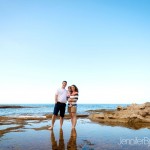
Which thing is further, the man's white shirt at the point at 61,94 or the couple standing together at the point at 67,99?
the man's white shirt at the point at 61,94

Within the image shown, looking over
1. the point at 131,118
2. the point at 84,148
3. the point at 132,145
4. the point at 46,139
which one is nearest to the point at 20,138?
the point at 46,139

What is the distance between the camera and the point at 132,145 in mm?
7164

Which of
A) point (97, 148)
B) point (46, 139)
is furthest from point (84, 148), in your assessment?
point (46, 139)

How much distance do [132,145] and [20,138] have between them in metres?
3.87

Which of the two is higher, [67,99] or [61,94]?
[61,94]

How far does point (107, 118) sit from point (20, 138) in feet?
29.7

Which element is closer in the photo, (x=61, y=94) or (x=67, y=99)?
(x=61, y=94)

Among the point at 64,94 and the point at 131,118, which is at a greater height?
the point at 64,94

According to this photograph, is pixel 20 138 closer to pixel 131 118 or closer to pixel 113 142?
pixel 113 142

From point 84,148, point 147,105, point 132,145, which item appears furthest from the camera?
point 147,105

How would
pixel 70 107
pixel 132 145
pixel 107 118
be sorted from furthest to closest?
pixel 107 118 < pixel 70 107 < pixel 132 145

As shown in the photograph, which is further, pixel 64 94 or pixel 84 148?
pixel 64 94

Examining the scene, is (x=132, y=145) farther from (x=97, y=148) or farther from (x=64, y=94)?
(x=64, y=94)

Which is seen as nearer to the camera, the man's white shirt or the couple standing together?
the couple standing together
